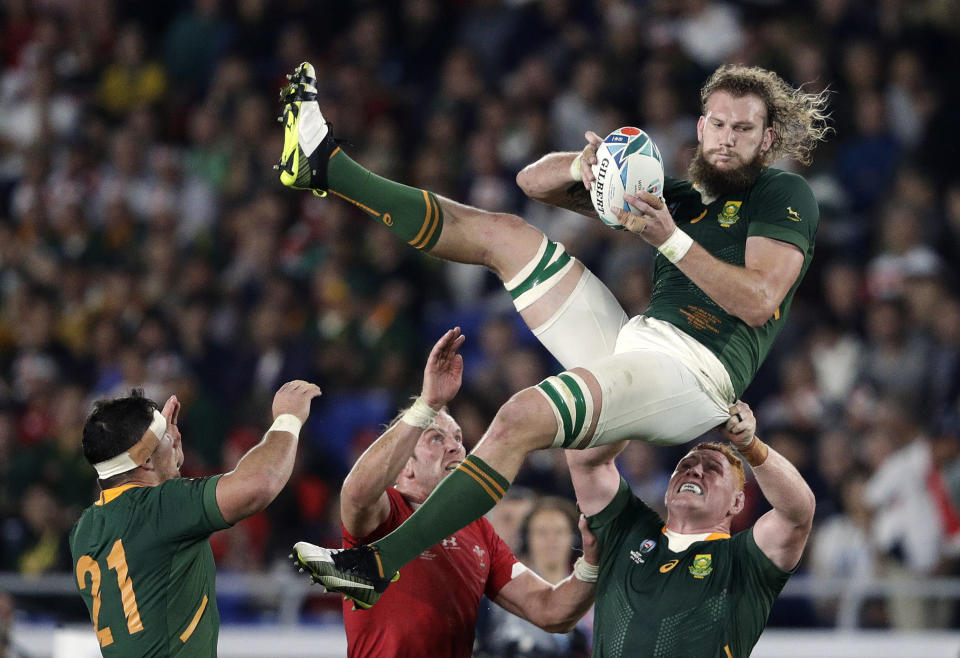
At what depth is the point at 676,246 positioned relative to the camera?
177 inches

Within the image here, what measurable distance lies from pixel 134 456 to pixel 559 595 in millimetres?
1726

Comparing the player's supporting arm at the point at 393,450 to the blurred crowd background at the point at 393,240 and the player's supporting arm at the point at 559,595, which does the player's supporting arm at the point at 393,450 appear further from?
the blurred crowd background at the point at 393,240

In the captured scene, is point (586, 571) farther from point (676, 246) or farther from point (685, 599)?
point (676, 246)

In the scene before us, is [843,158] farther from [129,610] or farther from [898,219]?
[129,610]

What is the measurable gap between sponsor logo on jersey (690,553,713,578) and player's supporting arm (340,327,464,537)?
108 cm

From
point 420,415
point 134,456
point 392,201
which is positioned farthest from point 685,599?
point 134,456

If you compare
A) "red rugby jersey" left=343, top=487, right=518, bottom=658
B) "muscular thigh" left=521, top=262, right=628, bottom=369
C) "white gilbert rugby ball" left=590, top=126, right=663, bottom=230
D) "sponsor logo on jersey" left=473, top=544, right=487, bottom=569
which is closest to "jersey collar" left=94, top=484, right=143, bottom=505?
"red rugby jersey" left=343, top=487, right=518, bottom=658

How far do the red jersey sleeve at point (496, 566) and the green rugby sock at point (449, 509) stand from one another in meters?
1.13

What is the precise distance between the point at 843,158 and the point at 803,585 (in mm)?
3241

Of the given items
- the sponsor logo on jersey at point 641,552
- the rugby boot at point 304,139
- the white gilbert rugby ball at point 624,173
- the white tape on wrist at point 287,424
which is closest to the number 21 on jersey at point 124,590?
the white tape on wrist at point 287,424

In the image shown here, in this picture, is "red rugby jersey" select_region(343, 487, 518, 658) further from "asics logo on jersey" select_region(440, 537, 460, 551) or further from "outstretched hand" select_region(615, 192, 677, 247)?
"outstretched hand" select_region(615, 192, 677, 247)

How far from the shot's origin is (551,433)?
436 cm

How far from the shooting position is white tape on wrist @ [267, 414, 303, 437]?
15.3 feet

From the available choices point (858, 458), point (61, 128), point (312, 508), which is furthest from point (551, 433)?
point (61, 128)
